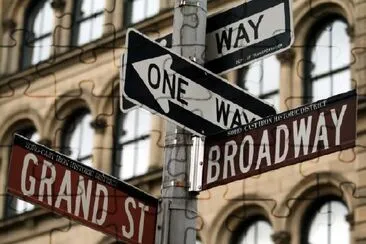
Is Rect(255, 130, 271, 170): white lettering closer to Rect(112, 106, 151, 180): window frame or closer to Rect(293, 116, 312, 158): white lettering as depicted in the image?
Rect(293, 116, 312, 158): white lettering

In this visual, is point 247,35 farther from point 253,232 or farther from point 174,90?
point 253,232

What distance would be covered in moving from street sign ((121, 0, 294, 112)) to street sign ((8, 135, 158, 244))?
21.3 inches

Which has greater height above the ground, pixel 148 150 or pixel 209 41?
pixel 148 150

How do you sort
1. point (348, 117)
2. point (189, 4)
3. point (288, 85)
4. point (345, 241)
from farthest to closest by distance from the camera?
point (288, 85) → point (345, 241) → point (189, 4) → point (348, 117)

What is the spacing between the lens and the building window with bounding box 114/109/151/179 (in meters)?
25.4

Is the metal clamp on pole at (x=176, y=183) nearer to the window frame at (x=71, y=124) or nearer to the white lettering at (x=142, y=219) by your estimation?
the white lettering at (x=142, y=219)

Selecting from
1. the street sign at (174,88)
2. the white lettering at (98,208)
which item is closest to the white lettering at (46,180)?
the white lettering at (98,208)

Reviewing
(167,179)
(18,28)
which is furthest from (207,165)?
(18,28)

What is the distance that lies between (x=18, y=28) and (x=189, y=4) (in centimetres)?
2108

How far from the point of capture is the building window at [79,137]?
86.6 ft

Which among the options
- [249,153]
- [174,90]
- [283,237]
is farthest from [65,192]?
[283,237]

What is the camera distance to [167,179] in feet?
24.8

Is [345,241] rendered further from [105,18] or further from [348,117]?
[348,117]

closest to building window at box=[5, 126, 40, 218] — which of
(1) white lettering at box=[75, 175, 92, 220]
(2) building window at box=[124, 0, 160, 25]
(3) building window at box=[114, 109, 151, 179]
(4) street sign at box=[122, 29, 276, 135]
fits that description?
(3) building window at box=[114, 109, 151, 179]
